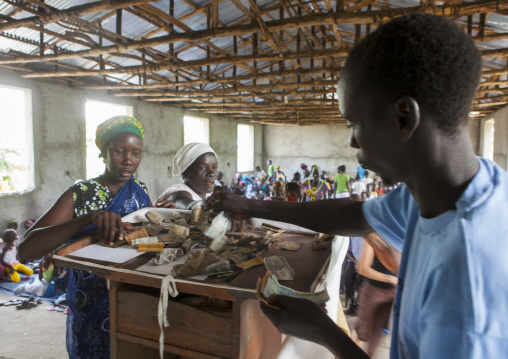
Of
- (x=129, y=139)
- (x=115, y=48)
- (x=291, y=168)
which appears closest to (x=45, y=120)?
(x=115, y=48)

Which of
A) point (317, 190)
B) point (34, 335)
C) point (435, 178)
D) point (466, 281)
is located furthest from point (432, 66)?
point (317, 190)

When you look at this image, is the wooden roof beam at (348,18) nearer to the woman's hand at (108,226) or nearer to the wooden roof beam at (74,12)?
the wooden roof beam at (74,12)

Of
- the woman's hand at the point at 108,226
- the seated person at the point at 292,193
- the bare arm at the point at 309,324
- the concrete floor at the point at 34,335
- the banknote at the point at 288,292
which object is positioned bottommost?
the concrete floor at the point at 34,335

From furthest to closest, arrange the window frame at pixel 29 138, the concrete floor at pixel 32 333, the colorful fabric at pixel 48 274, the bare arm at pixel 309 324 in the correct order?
1. the window frame at pixel 29 138
2. the colorful fabric at pixel 48 274
3. the concrete floor at pixel 32 333
4. the bare arm at pixel 309 324

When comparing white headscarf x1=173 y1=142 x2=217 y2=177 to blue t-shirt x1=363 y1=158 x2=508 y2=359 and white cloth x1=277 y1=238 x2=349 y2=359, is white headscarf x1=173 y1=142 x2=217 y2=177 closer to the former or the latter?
white cloth x1=277 y1=238 x2=349 y2=359

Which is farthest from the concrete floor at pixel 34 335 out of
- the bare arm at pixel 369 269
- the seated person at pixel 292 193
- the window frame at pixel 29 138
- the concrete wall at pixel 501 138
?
the concrete wall at pixel 501 138

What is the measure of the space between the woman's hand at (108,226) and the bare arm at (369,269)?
7.70 ft

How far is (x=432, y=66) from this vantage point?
2.16 ft

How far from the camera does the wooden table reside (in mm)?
1045

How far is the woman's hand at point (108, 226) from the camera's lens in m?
1.40

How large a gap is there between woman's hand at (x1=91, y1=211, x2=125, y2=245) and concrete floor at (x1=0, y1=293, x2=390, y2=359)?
2888mm

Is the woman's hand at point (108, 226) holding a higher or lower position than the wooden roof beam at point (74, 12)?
lower

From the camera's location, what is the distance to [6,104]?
724cm

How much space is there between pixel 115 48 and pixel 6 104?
12.6 feet
